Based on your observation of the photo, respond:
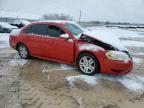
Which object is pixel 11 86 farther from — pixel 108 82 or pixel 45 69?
pixel 108 82

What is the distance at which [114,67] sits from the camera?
21.4 feet

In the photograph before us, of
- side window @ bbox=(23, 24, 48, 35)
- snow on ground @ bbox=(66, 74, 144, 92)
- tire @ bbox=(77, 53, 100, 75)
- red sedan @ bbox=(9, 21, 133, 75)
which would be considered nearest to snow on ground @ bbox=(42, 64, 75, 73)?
red sedan @ bbox=(9, 21, 133, 75)

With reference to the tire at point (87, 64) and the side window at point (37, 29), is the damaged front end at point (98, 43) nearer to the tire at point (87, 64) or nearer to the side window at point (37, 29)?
the tire at point (87, 64)

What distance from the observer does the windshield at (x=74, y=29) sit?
7.79 meters

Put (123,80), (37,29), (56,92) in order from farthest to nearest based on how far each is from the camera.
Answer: (37,29)
(123,80)
(56,92)

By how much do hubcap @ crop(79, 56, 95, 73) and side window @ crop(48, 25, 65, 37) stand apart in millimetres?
1251

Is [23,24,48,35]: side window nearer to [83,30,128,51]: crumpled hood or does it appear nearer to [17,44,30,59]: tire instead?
[17,44,30,59]: tire

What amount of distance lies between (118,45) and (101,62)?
0.69m

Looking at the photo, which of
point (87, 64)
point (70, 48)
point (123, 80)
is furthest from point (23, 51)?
point (123, 80)

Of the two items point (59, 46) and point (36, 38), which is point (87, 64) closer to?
point (59, 46)

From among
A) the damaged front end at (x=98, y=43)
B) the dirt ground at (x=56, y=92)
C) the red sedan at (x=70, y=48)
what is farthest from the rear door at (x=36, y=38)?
the damaged front end at (x=98, y=43)

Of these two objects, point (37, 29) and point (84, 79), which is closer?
point (84, 79)

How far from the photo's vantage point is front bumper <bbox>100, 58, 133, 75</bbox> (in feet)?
21.3

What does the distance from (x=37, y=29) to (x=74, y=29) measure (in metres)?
1.45
